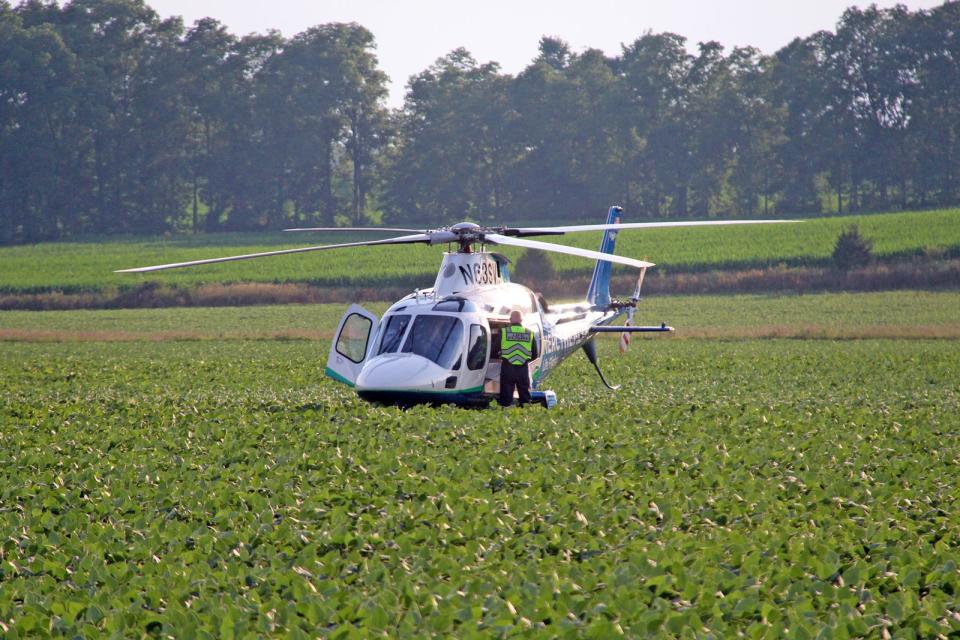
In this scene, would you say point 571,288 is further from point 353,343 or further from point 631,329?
point 353,343

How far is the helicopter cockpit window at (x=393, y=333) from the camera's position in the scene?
17575 mm

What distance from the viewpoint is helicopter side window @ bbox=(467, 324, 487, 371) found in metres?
17.7

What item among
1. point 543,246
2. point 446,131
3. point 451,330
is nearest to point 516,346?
point 451,330

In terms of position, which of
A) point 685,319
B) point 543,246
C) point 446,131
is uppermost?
point 446,131

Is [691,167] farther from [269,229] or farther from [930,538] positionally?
[930,538]

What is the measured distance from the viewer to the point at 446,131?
105500 mm

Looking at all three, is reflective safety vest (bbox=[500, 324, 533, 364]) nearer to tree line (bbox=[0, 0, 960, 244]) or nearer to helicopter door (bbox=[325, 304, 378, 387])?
helicopter door (bbox=[325, 304, 378, 387])

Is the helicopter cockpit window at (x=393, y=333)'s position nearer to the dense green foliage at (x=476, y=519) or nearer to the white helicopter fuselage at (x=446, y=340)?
the white helicopter fuselage at (x=446, y=340)

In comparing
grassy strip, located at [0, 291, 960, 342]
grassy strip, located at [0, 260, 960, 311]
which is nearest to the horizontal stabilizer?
grassy strip, located at [0, 291, 960, 342]

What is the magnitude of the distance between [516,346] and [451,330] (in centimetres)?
103

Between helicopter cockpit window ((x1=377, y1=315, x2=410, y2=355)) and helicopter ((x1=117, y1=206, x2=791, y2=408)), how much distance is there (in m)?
0.01

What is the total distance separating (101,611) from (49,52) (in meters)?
105

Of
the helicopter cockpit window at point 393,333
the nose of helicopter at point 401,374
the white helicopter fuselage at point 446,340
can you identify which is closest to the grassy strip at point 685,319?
the white helicopter fuselage at point 446,340

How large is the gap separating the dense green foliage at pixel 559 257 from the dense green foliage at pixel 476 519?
4588 centimetres
